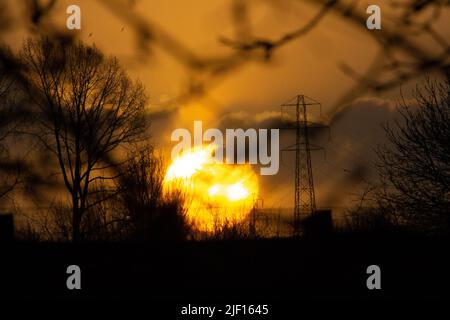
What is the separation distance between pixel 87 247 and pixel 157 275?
5.39 ft

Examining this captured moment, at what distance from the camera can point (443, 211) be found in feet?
78.2

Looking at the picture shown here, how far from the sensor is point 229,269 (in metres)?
19.1

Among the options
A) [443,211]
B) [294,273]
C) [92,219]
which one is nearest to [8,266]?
[294,273]

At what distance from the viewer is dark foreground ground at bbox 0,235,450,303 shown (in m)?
18.4

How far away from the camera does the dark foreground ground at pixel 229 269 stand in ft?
60.4

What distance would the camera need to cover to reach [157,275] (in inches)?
746

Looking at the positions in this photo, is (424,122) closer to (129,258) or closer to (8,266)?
(129,258)

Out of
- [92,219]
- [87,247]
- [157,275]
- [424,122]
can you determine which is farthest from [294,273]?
[92,219]

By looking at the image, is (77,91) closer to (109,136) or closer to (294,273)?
(109,136)
